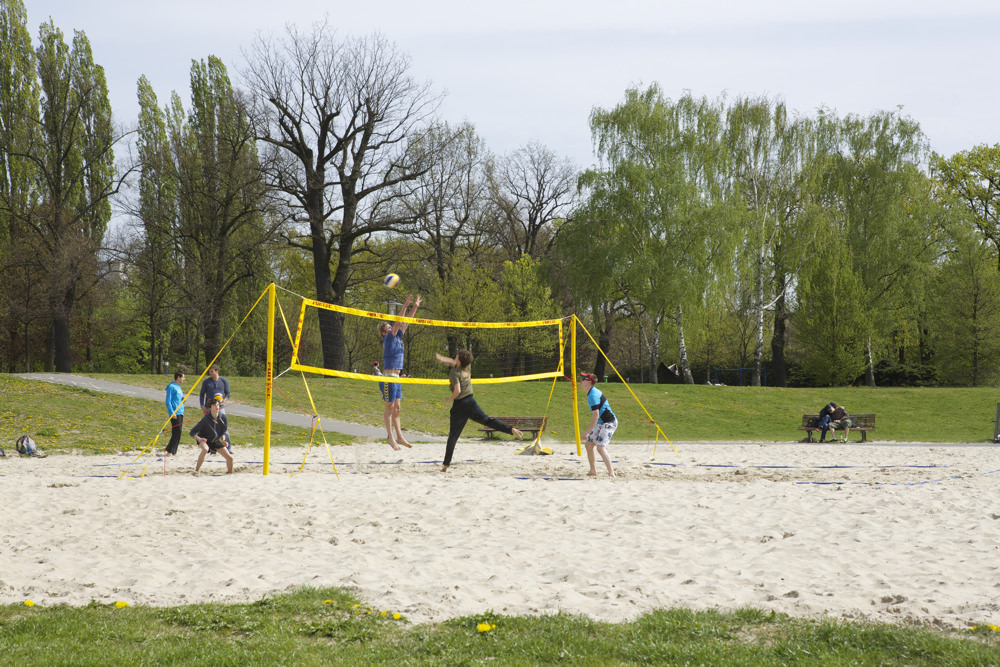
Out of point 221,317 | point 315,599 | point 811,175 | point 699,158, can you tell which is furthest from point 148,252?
point 315,599

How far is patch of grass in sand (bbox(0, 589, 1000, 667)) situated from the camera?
388 centimetres

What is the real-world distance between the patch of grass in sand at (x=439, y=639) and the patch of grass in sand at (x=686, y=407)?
14.6 meters

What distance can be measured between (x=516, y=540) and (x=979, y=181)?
142 feet

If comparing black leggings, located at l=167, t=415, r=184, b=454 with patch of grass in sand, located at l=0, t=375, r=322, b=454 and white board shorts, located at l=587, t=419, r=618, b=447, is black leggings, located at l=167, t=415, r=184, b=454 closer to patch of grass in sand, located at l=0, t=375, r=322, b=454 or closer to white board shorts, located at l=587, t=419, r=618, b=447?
patch of grass in sand, located at l=0, t=375, r=322, b=454

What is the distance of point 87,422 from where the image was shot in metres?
16.8

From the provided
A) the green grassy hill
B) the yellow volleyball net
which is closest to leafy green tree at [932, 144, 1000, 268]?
the green grassy hill

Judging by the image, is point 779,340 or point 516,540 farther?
point 779,340

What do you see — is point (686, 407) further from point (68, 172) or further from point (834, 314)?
point (68, 172)

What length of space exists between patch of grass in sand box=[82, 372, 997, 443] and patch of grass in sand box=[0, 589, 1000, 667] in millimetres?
14637

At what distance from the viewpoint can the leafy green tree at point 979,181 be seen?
133ft

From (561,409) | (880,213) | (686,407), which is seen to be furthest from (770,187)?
(561,409)

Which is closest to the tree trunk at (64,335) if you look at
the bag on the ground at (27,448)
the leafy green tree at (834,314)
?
the bag on the ground at (27,448)

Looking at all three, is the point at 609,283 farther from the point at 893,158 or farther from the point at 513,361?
the point at 893,158

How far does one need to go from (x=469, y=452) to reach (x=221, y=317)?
2101 cm
